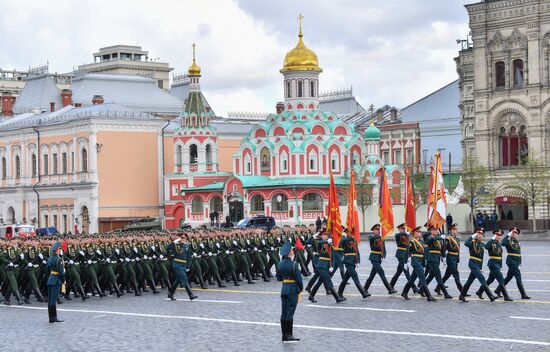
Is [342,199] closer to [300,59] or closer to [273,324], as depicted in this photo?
[300,59]

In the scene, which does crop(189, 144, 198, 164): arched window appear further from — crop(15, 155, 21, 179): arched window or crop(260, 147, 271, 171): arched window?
crop(15, 155, 21, 179): arched window

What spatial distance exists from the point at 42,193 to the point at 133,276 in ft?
158

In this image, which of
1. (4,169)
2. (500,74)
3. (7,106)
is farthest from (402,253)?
(7,106)

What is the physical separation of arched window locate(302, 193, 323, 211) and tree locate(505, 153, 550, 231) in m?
13.8

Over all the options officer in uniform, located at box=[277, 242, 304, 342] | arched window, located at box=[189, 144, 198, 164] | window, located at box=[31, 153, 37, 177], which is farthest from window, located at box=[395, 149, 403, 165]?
officer in uniform, located at box=[277, 242, 304, 342]

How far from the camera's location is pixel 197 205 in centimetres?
6975

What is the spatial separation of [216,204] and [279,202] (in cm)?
521

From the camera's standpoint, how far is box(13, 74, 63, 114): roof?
3354 inches

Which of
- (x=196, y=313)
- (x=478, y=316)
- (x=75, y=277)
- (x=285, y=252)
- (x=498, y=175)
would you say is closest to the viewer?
(x=285, y=252)

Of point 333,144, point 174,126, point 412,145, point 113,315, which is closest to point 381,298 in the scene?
point 113,315

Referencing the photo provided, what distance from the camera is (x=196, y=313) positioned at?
21469 millimetres

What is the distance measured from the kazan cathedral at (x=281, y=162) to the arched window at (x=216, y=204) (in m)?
0.06

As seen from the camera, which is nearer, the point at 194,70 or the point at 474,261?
the point at 474,261

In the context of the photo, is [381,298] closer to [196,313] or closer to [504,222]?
[196,313]
